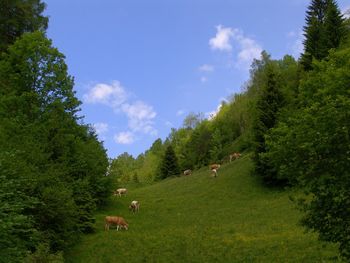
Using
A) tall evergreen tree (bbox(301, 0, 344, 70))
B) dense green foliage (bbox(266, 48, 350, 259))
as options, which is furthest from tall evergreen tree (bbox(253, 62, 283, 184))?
dense green foliage (bbox(266, 48, 350, 259))

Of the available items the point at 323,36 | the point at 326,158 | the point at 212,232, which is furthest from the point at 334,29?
the point at 326,158

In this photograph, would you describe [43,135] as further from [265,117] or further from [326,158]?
[265,117]

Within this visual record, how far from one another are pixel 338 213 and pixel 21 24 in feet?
111

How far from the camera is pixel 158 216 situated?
132 feet

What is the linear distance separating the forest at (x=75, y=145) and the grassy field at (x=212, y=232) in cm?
161

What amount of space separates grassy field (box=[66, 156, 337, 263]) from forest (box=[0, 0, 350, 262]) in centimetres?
161

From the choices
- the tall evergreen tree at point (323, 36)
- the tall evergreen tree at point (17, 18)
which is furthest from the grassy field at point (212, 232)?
the tall evergreen tree at point (323, 36)

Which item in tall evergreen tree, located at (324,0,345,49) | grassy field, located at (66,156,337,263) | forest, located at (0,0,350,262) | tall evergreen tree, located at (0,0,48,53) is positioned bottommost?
grassy field, located at (66,156,337,263)

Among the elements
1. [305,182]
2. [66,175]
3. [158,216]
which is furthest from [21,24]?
[305,182]

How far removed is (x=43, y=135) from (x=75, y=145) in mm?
4030

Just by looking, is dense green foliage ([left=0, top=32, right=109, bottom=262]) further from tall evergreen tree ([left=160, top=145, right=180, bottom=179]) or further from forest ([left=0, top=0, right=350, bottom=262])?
tall evergreen tree ([left=160, top=145, right=180, bottom=179])

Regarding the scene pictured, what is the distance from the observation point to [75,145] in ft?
111

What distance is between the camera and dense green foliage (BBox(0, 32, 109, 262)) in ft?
83.4

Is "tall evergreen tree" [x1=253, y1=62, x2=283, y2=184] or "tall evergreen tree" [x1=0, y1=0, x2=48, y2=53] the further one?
"tall evergreen tree" [x1=253, y1=62, x2=283, y2=184]
